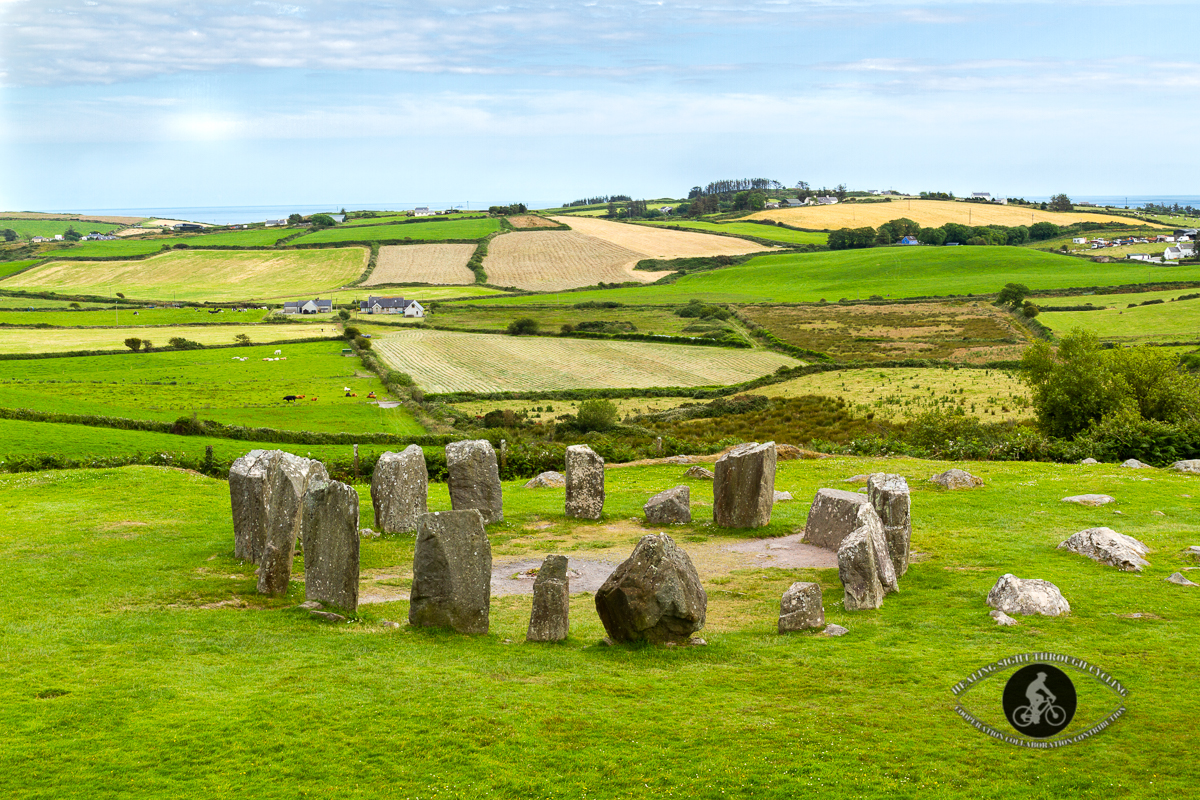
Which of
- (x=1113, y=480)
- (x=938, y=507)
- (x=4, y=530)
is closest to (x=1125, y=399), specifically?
(x=1113, y=480)

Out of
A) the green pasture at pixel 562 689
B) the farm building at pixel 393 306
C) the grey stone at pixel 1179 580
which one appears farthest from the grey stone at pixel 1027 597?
the farm building at pixel 393 306

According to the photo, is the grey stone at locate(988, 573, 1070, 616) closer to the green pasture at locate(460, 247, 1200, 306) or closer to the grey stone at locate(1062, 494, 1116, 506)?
the grey stone at locate(1062, 494, 1116, 506)

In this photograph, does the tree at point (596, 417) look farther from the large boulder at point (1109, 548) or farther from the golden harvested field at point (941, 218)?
the golden harvested field at point (941, 218)

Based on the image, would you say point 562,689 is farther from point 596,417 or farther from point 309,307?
point 309,307

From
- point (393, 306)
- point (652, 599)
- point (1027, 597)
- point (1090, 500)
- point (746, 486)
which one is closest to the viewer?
point (652, 599)

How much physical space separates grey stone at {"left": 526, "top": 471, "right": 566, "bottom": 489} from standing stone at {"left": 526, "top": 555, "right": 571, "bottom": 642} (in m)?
16.2

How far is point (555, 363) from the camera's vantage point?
274 ft

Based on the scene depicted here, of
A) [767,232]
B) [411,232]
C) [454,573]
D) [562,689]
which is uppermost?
[411,232]

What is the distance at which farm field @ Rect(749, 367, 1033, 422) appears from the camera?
5722 centimetres

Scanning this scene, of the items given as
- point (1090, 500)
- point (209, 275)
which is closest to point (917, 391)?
point (1090, 500)

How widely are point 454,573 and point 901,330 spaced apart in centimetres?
8885

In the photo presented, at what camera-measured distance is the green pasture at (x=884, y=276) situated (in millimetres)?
122938

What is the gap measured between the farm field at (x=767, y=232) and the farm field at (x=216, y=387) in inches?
4220

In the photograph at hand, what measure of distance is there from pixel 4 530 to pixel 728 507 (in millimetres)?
18774
